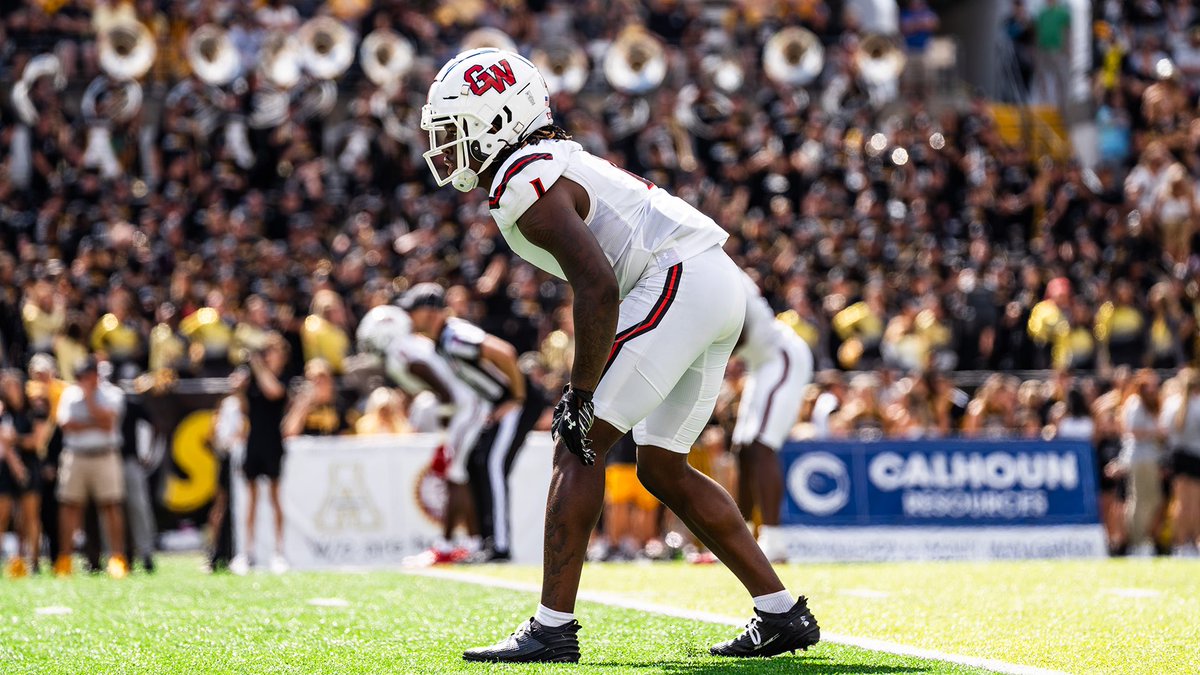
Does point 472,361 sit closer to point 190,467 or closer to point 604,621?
point 190,467

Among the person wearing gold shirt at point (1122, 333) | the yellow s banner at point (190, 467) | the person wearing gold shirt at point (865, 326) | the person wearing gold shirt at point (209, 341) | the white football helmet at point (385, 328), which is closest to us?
the white football helmet at point (385, 328)

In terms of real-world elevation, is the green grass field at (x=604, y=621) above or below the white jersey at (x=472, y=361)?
below

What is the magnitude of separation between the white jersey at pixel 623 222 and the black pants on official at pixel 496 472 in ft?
21.3

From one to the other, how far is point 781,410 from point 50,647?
230 inches

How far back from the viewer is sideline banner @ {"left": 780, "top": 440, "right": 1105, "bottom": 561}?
13.8m

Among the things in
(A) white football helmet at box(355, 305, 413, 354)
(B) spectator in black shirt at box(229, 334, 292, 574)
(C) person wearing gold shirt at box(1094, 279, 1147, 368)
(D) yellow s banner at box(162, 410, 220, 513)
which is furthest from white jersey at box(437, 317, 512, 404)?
(C) person wearing gold shirt at box(1094, 279, 1147, 368)

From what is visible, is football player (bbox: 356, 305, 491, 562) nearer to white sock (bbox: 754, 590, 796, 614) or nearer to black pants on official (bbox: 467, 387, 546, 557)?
black pants on official (bbox: 467, 387, 546, 557)

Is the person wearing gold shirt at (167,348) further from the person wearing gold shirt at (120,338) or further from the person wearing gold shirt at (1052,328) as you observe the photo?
the person wearing gold shirt at (1052,328)

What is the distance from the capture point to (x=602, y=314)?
16.8 feet

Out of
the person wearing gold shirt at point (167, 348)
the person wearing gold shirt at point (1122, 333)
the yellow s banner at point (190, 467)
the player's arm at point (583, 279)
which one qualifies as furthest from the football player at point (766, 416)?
the person wearing gold shirt at point (1122, 333)

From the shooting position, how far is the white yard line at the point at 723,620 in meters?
5.22

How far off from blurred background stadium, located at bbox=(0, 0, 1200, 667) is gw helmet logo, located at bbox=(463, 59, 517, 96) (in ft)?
29.2

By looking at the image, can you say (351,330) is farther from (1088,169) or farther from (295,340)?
(1088,169)

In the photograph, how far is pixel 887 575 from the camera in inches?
394
